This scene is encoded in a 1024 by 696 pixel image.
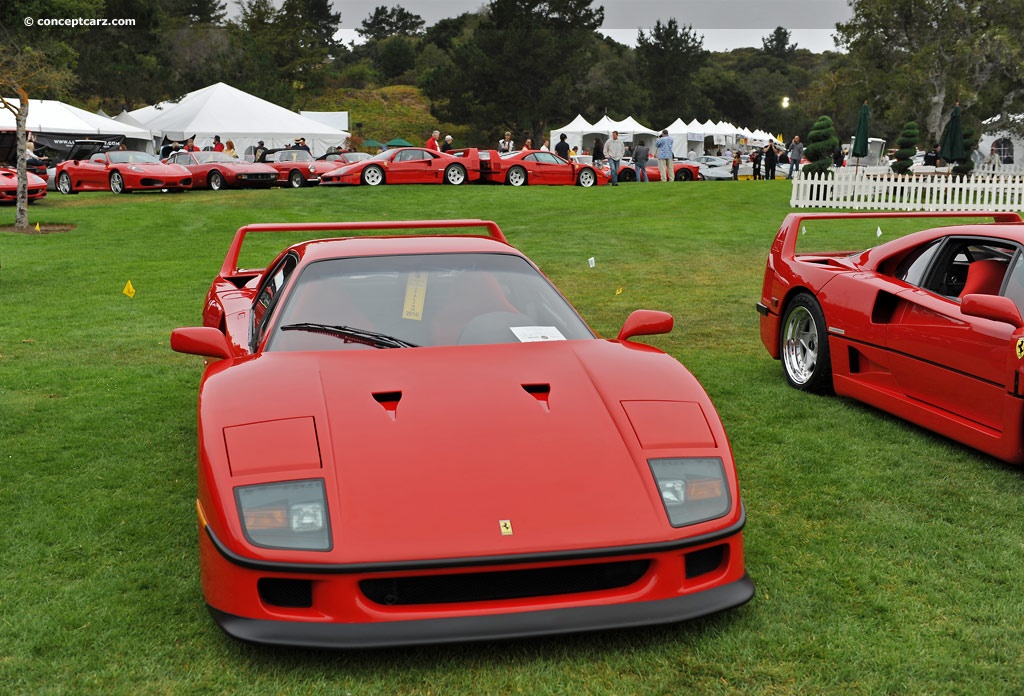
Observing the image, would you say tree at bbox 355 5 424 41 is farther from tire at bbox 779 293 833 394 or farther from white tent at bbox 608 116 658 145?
tire at bbox 779 293 833 394

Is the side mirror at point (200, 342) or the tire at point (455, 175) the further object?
the tire at point (455, 175)

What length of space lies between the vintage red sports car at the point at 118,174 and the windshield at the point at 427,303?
2184 centimetres

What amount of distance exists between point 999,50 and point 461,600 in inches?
2041

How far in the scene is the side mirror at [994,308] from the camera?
454cm

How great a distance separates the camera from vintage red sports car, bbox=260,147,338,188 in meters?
26.9

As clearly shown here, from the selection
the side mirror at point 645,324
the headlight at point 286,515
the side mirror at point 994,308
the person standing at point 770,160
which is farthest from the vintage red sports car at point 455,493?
the person standing at point 770,160

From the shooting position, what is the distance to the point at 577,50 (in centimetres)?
6438

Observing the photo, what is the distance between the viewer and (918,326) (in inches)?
209

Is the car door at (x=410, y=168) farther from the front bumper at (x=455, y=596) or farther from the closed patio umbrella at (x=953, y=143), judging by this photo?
the front bumper at (x=455, y=596)

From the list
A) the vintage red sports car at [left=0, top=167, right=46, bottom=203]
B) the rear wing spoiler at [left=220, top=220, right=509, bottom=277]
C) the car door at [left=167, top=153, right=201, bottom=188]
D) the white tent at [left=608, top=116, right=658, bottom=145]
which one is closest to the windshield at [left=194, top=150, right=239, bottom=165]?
the car door at [left=167, top=153, right=201, bottom=188]

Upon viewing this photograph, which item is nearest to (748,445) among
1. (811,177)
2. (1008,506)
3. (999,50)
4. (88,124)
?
(1008,506)

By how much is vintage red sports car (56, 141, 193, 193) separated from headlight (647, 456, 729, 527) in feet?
76.6

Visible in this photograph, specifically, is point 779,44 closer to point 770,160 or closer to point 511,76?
point 511,76

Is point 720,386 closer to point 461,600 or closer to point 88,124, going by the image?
point 461,600
